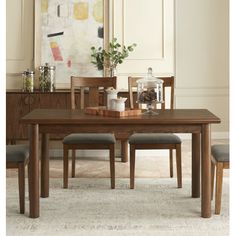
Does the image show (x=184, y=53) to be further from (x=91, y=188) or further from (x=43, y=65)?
(x=91, y=188)

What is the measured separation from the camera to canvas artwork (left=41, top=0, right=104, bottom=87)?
20.3 ft

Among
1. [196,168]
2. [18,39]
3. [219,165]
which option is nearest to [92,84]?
[196,168]

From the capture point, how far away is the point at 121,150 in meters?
5.80

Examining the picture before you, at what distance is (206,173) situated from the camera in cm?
341

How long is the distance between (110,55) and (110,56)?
0.01 meters

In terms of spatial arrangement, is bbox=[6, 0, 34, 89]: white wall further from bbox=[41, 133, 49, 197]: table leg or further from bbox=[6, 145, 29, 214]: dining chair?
bbox=[6, 145, 29, 214]: dining chair

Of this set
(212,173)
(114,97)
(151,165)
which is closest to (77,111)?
(114,97)

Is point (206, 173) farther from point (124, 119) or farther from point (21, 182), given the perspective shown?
point (21, 182)

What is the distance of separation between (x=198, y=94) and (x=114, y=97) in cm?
350

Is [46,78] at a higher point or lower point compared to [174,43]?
lower

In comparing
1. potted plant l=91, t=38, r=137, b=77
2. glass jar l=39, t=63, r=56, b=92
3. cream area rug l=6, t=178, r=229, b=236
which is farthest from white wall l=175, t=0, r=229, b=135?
cream area rug l=6, t=178, r=229, b=236

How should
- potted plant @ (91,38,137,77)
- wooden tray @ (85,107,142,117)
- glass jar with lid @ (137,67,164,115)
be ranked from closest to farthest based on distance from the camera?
1. wooden tray @ (85,107,142,117)
2. glass jar with lid @ (137,67,164,115)
3. potted plant @ (91,38,137,77)

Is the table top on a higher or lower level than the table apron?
higher

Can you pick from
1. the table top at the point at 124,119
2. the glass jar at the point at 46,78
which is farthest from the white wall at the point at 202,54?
the table top at the point at 124,119
